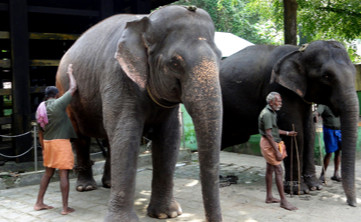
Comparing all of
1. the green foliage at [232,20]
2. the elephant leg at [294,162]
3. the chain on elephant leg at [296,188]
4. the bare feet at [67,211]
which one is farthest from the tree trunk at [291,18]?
the green foliage at [232,20]

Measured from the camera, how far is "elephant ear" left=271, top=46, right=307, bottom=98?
20.6 ft

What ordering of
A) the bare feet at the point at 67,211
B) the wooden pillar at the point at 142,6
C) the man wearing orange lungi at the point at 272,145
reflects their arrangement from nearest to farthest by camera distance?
1. the bare feet at the point at 67,211
2. the man wearing orange lungi at the point at 272,145
3. the wooden pillar at the point at 142,6

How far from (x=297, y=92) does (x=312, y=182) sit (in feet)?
4.91

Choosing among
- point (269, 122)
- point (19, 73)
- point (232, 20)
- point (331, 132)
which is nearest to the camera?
point (269, 122)

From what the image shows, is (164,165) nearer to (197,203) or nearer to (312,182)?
(197,203)

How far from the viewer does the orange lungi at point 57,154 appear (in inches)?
203

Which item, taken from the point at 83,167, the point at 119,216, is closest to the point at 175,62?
the point at 119,216

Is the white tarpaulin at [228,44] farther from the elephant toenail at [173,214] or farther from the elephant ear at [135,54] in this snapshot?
the elephant ear at [135,54]

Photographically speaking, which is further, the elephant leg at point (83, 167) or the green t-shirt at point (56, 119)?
the elephant leg at point (83, 167)

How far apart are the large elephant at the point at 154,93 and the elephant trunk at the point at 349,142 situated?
7.63 feet

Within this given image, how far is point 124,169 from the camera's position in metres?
4.43

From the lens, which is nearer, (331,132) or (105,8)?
(331,132)

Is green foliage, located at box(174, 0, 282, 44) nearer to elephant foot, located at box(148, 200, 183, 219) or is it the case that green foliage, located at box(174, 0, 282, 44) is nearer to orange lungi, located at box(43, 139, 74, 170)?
elephant foot, located at box(148, 200, 183, 219)

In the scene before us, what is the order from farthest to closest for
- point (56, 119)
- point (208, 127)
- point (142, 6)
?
point (142, 6), point (56, 119), point (208, 127)
